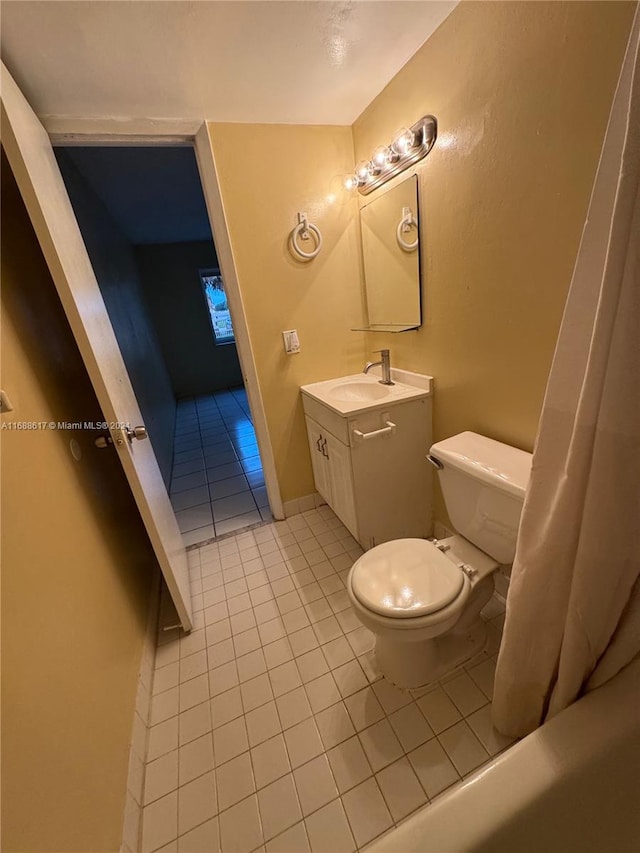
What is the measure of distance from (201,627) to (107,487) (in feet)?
2.46

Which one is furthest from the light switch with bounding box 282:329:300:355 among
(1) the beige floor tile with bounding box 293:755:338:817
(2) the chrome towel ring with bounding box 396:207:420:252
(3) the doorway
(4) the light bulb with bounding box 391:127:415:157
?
(1) the beige floor tile with bounding box 293:755:338:817

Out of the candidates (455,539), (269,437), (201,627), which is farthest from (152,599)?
(455,539)

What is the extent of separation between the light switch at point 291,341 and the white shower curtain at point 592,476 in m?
1.36

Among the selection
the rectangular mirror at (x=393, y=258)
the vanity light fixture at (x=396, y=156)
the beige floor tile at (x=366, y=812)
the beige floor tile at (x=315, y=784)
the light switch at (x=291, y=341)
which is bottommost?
the beige floor tile at (x=366, y=812)

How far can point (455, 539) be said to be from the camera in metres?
1.27

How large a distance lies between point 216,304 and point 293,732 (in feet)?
17.6

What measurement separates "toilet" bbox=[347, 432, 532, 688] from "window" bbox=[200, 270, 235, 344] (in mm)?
4590

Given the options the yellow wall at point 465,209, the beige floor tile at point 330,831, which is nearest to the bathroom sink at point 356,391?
the yellow wall at point 465,209

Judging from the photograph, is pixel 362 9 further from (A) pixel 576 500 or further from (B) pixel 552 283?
(A) pixel 576 500

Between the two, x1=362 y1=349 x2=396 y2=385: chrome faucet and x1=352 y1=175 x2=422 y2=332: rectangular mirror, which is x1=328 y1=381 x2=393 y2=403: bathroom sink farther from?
x1=352 y1=175 x2=422 y2=332: rectangular mirror

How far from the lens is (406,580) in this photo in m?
1.08

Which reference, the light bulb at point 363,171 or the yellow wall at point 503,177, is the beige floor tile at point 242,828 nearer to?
the yellow wall at point 503,177

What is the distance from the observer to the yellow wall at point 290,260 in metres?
1.56

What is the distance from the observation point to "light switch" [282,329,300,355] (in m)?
1.81
